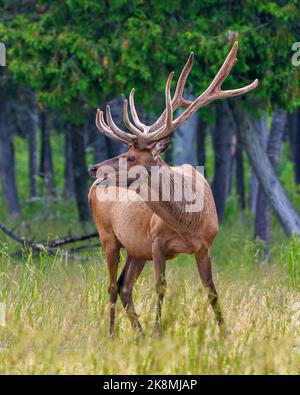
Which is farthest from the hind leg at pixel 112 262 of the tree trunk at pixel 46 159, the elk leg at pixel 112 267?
the tree trunk at pixel 46 159

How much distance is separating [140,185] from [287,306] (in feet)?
5.39

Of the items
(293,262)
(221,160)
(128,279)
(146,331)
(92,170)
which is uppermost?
(221,160)

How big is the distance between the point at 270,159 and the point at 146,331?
8559 mm

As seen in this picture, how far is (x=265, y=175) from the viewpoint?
49.0 ft

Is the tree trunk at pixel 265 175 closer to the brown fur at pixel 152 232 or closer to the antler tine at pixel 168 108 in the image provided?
the brown fur at pixel 152 232

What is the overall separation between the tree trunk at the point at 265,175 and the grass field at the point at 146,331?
4.16 metres

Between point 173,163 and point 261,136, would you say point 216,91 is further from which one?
point 261,136

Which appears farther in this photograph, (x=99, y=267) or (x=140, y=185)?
(x=99, y=267)

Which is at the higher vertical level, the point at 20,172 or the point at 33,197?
the point at 20,172

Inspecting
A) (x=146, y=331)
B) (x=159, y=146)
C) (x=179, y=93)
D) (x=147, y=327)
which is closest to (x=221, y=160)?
(x=179, y=93)

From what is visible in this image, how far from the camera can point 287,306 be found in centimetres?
898

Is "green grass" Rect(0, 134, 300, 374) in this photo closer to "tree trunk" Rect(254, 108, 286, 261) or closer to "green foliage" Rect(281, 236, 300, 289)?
"green foliage" Rect(281, 236, 300, 289)
